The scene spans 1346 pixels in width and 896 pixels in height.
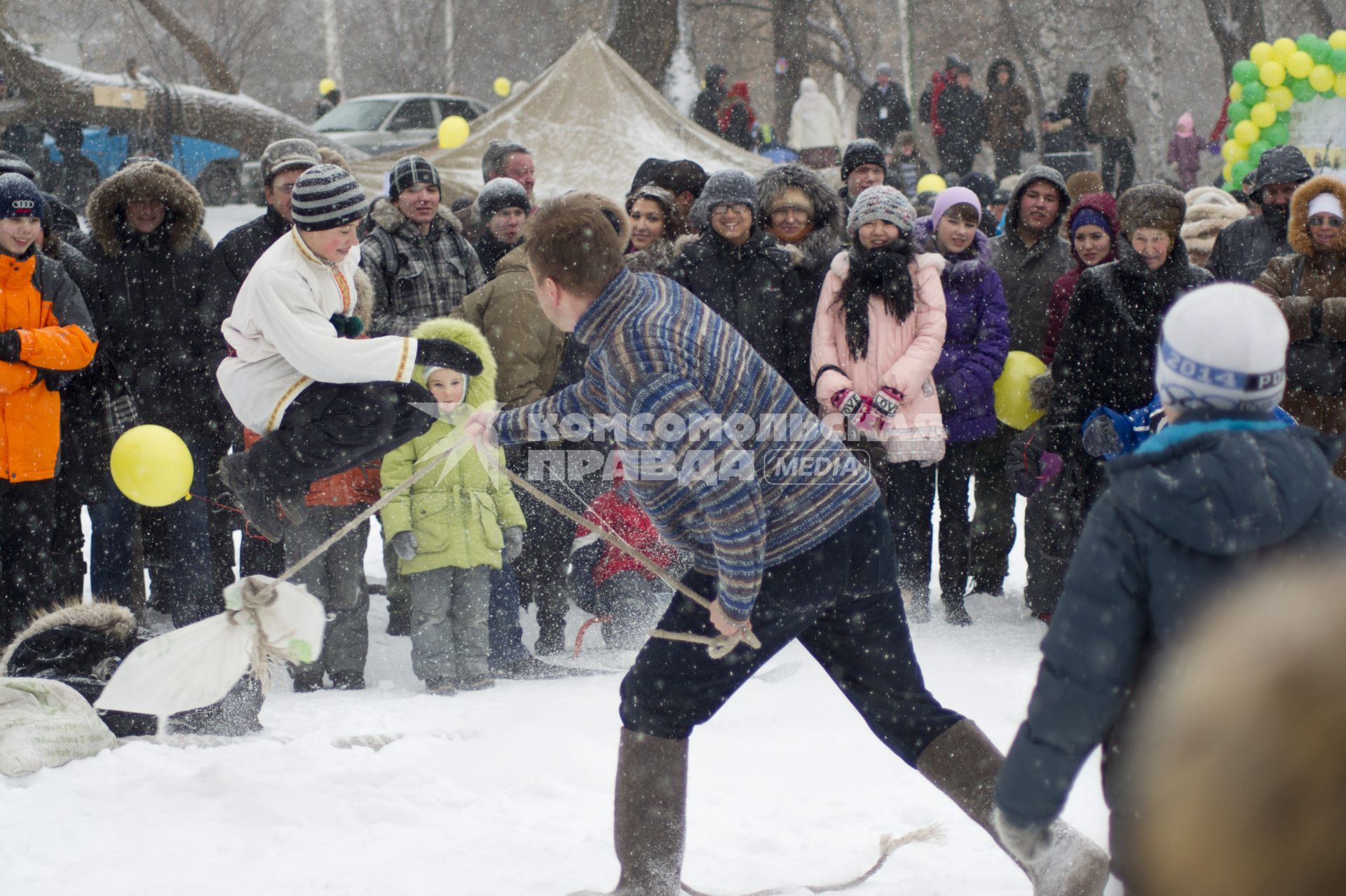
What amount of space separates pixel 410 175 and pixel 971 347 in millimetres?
2616

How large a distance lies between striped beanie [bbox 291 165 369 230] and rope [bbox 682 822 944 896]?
2.21 meters

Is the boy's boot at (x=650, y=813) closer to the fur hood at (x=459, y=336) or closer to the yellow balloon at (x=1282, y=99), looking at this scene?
the fur hood at (x=459, y=336)

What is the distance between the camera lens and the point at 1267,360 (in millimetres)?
2311

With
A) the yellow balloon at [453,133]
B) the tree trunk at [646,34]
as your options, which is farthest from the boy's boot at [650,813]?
the tree trunk at [646,34]

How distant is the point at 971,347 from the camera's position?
6285mm

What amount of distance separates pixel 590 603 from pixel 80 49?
24979 millimetres

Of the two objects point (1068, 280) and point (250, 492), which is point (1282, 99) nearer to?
point (1068, 280)

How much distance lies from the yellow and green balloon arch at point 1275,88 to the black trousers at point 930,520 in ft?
22.5

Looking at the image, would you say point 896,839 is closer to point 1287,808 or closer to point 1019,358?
point 1287,808

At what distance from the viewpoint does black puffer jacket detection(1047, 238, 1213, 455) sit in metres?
5.73

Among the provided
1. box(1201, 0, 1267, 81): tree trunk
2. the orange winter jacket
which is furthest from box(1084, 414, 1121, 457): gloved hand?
box(1201, 0, 1267, 81): tree trunk

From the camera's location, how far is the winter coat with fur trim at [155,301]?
590 centimetres

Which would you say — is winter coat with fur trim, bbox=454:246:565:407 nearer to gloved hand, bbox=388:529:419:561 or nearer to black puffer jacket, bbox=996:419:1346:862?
gloved hand, bbox=388:529:419:561

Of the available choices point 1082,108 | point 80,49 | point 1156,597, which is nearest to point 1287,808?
point 1156,597
